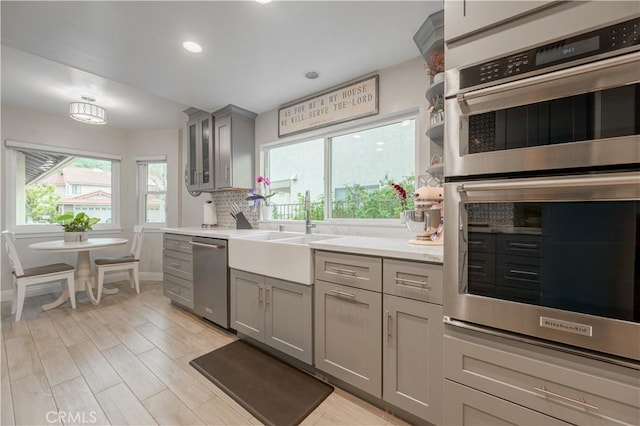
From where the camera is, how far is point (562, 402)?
0.85m

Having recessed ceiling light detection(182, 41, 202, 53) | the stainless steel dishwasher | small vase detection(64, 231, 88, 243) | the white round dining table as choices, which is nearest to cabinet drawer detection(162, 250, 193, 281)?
the stainless steel dishwasher

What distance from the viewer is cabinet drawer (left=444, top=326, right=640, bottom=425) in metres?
0.78

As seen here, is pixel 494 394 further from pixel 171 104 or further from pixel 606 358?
pixel 171 104

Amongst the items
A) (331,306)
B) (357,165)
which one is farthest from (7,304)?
(357,165)

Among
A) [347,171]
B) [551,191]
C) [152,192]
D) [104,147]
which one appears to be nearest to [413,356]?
[551,191]

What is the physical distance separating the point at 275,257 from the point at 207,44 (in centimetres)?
164

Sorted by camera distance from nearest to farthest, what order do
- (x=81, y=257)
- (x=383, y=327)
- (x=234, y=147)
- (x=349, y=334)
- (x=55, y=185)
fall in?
1. (x=383, y=327)
2. (x=349, y=334)
3. (x=234, y=147)
4. (x=81, y=257)
5. (x=55, y=185)

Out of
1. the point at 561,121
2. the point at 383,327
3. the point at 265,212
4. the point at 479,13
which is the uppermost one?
the point at 479,13

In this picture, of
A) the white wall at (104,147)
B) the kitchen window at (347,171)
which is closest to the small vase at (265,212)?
the kitchen window at (347,171)

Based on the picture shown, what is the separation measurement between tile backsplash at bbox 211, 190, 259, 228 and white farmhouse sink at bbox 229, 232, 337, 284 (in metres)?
0.99

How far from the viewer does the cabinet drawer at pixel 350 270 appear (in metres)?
1.45

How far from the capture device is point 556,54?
84 cm

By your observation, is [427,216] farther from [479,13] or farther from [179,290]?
[179,290]

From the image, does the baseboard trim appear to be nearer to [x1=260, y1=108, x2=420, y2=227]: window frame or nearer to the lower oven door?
[x1=260, y1=108, x2=420, y2=227]: window frame
